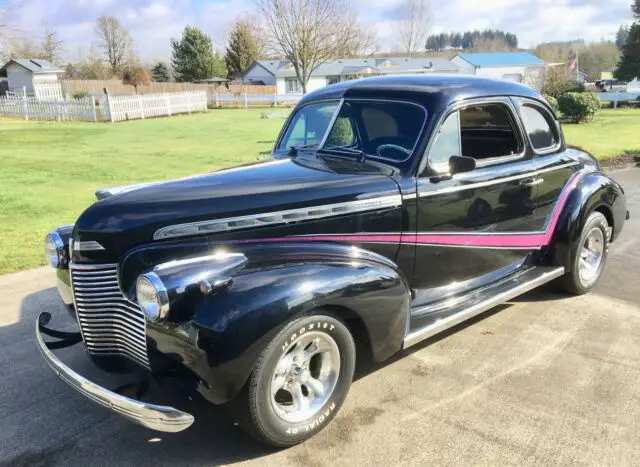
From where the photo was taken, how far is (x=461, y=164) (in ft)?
13.0

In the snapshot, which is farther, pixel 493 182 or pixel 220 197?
pixel 493 182

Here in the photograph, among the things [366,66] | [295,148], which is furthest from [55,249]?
[366,66]

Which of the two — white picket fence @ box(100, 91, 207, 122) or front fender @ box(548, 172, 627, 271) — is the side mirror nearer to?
front fender @ box(548, 172, 627, 271)

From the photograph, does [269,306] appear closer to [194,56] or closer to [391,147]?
[391,147]

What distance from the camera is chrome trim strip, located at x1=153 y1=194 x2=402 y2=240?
313 cm

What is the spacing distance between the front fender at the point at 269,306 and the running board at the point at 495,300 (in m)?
0.30

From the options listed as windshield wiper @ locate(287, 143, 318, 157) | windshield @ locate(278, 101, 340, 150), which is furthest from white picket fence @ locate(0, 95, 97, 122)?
windshield wiper @ locate(287, 143, 318, 157)

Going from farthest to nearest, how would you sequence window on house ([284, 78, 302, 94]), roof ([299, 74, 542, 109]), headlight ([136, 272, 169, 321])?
window on house ([284, 78, 302, 94]), roof ([299, 74, 542, 109]), headlight ([136, 272, 169, 321])

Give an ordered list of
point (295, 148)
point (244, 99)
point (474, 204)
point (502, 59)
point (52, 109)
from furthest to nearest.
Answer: point (502, 59), point (244, 99), point (52, 109), point (295, 148), point (474, 204)

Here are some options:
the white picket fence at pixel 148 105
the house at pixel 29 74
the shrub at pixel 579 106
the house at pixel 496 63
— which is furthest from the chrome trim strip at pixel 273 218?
the house at pixel 496 63

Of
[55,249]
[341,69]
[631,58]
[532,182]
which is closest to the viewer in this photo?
[55,249]

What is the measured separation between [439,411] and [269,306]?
1.43m

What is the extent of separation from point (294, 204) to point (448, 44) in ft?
595

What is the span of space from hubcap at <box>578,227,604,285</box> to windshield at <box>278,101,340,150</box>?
2.84 metres
